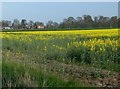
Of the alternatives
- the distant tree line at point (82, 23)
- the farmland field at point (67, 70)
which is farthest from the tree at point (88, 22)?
the farmland field at point (67, 70)

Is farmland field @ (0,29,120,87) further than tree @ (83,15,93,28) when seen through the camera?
No

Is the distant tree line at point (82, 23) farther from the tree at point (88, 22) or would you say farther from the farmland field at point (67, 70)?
the farmland field at point (67, 70)

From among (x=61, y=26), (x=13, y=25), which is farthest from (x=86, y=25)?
(x=13, y=25)

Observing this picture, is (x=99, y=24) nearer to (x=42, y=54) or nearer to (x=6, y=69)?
(x=42, y=54)

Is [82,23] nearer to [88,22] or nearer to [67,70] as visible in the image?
[88,22]

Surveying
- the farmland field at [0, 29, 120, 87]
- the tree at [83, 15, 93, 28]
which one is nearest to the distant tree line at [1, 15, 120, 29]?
the tree at [83, 15, 93, 28]

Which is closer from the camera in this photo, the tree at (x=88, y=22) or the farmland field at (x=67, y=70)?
the farmland field at (x=67, y=70)

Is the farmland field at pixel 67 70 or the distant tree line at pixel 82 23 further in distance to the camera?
the distant tree line at pixel 82 23

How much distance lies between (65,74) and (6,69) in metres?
1.30

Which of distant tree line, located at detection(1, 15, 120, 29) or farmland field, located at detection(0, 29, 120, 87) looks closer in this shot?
farmland field, located at detection(0, 29, 120, 87)

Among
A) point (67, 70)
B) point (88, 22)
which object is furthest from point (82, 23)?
point (67, 70)

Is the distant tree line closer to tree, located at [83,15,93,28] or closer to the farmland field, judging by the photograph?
tree, located at [83,15,93,28]

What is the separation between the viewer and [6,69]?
22.9 feet

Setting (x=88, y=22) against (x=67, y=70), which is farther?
(x=88, y=22)
